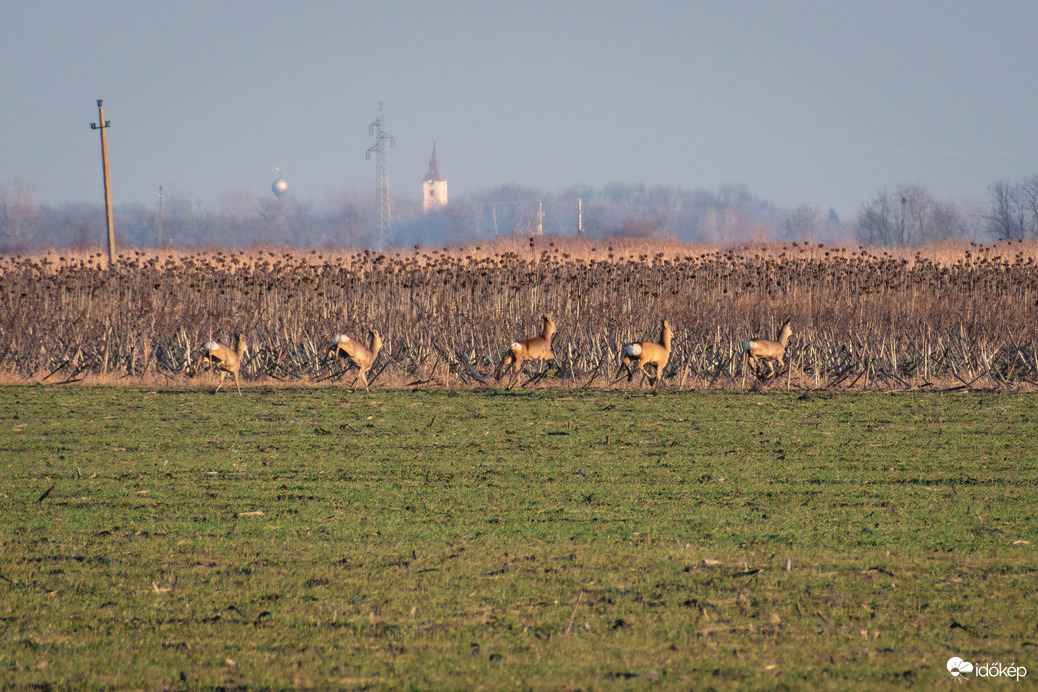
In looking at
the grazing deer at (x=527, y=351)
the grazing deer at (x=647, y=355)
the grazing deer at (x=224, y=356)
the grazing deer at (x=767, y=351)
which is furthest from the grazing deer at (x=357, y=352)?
the grazing deer at (x=767, y=351)

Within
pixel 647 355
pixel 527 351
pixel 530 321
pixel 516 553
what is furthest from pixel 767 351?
pixel 516 553

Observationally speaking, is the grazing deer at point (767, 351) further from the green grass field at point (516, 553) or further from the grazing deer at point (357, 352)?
the grazing deer at point (357, 352)

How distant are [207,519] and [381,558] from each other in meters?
1.55

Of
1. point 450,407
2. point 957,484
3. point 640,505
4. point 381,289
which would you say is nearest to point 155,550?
point 640,505

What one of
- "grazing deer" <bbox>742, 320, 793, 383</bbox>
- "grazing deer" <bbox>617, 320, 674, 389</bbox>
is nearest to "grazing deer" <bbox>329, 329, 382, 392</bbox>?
"grazing deer" <bbox>617, 320, 674, 389</bbox>

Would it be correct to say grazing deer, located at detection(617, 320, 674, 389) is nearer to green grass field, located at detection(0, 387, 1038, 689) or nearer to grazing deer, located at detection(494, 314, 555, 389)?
grazing deer, located at detection(494, 314, 555, 389)

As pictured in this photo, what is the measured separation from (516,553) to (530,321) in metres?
11.0

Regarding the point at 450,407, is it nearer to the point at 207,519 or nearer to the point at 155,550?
the point at 207,519

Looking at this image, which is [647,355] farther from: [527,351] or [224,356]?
[224,356]

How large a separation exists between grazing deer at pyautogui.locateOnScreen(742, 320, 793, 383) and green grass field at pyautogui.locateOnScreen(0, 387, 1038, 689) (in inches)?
91.2

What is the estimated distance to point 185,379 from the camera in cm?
1492

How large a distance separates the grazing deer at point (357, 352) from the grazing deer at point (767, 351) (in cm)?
473

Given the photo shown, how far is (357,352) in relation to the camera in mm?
13578

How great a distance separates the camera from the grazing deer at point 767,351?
13352 mm
